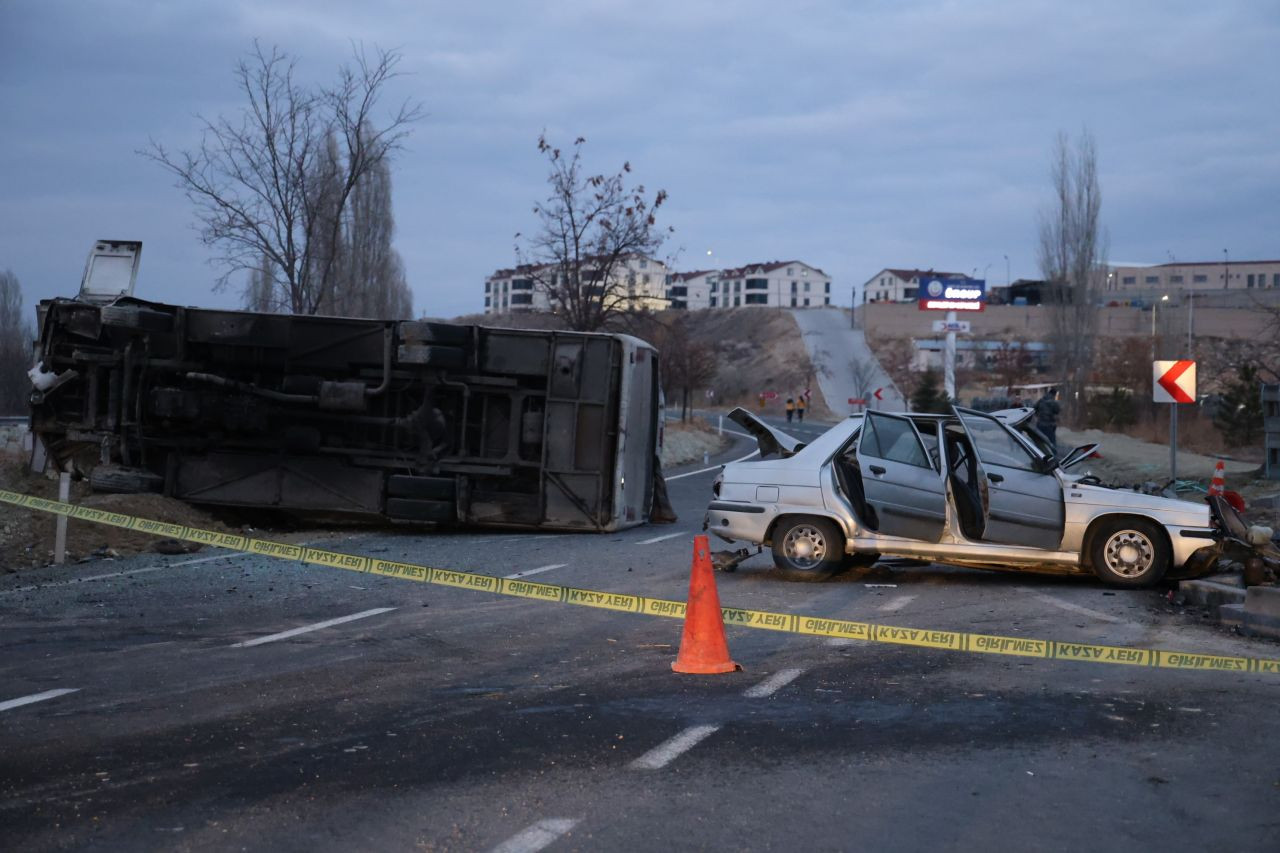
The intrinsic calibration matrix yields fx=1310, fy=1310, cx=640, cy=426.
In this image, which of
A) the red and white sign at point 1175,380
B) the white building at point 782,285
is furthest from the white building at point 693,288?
the red and white sign at point 1175,380

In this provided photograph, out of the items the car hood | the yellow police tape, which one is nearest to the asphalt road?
the yellow police tape

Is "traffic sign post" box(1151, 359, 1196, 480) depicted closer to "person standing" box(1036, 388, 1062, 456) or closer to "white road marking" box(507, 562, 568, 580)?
"person standing" box(1036, 388, 1062, 456)

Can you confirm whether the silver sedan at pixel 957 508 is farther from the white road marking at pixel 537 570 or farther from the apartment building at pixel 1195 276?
the apartment building at pixel 1195 276

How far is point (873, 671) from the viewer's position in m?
8.24

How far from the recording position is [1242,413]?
39.8 meters

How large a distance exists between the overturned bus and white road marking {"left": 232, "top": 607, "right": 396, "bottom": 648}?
610 centimetres

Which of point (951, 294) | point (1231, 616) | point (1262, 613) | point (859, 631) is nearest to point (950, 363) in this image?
point (951, 294)

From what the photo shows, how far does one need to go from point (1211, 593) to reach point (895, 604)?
2586mm

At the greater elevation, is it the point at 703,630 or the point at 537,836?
the point at 703,630

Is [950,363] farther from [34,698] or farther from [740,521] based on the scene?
[34,698]

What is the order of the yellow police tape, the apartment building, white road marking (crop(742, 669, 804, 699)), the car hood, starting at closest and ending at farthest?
white road marking (crop(742, 669, 804, 699)), the yellow police tape, the car hood, the apartment building

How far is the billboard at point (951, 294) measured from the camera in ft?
277

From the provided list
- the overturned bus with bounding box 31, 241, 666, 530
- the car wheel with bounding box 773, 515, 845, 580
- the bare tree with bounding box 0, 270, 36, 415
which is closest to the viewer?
the car wheel with bounding box 773, 515, 845, 580

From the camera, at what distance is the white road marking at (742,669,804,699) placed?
24.6 feet
